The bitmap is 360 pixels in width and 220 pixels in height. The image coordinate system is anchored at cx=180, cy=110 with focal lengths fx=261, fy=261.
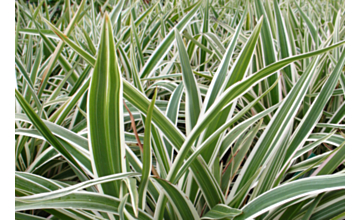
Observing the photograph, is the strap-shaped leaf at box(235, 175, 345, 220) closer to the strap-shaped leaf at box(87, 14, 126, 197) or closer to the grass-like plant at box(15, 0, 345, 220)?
the grass-like plant at box(15, 0, 345, 220)

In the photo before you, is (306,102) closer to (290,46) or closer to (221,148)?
(290,46)

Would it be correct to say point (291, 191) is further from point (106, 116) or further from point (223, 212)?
point (106, 116)

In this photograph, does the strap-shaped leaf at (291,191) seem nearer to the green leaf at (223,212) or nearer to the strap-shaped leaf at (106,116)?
the green leaf at (223,212)

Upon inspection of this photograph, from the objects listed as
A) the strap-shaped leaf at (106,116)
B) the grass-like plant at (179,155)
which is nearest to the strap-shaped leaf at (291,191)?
the grass-like plant at (179,155)

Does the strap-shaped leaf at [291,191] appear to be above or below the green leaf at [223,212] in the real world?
above

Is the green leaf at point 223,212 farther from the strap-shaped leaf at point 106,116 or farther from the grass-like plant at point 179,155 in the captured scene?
the strap-shaped leaf at point 106,116

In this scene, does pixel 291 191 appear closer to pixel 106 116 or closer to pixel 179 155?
pixel 179 155

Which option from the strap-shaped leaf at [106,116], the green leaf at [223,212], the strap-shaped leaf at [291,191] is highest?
the strap-shaped leaf at [106,116]

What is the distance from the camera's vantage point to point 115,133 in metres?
0.35

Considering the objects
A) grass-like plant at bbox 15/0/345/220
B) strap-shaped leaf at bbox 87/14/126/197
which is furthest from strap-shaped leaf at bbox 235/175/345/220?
strap-shaped leaf at bbox 87/14/126/197

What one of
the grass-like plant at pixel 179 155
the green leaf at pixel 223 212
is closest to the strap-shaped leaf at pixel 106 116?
the grass-like plant at pixel 179 155

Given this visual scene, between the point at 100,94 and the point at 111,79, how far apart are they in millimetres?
27

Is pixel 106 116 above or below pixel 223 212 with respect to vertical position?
above

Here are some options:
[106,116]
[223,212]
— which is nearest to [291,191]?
[223,212]
